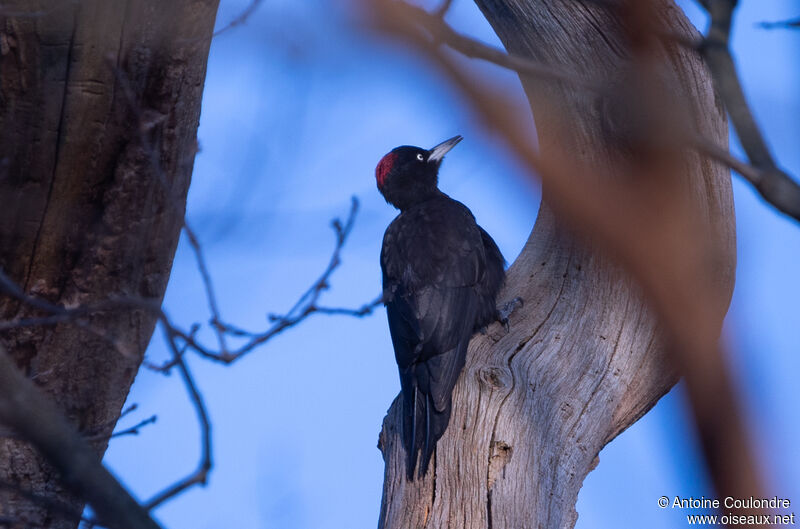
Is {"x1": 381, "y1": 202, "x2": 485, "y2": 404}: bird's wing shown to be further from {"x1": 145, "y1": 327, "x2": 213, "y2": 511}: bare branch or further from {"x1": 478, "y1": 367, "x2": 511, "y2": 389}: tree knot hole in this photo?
{"x1": 145, "y1": 327, "x2": 213, "y2": 511}: bare branch

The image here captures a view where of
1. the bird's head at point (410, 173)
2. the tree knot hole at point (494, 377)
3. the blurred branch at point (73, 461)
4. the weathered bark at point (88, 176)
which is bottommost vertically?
the blurred branch at point (73, 461)

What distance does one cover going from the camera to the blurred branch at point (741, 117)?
153 cm

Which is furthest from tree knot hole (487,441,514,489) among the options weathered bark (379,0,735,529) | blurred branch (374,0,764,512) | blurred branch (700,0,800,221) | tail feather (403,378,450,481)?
blurred branch (700,0,800,221)

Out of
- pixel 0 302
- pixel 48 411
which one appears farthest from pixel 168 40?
pixel 48 411

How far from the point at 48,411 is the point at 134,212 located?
1704 millimetres

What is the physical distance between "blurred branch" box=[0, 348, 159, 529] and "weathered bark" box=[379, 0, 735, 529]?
1.86 m

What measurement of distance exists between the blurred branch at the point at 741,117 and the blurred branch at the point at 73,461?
1.28 metres

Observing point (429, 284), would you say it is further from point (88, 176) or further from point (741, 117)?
point (741, 117)

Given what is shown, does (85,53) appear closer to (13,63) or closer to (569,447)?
(13,63)

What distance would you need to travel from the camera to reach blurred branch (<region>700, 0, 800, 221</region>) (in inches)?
60.3

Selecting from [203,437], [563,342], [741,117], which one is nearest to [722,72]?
[741,117]

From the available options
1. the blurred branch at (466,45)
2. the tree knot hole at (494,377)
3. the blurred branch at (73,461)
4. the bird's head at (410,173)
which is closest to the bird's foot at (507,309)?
the tree knot hole at (494,377)

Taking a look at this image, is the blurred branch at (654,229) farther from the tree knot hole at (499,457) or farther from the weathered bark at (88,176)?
the weathered bark at (88,176)

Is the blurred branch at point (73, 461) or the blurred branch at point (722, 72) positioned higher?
the blurred branch at point (722, 72)
